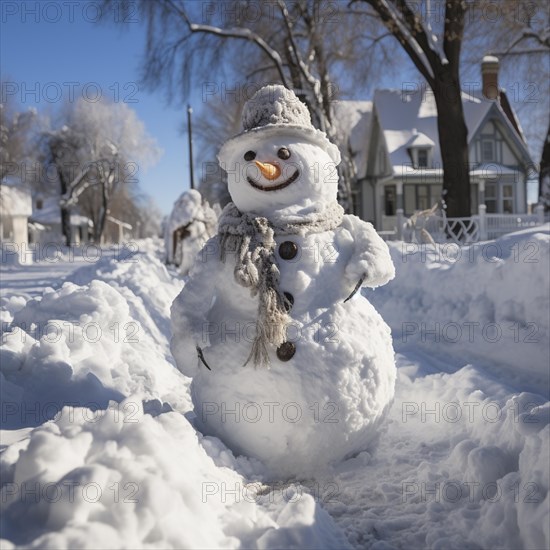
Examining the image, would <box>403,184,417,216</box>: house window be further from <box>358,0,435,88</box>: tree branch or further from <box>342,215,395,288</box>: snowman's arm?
<box>342,215,395,288</box>: snowman's arm

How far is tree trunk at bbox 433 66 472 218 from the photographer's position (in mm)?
14109

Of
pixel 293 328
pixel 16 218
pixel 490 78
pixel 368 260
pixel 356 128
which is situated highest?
pixel 490 78

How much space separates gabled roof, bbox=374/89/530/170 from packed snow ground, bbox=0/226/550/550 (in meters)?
17.5

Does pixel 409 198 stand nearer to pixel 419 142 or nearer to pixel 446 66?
pixel 419 142

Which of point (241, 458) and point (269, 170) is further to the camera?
point (269, 170)

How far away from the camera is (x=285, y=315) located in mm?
2969

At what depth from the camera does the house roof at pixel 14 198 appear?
96.3 feet

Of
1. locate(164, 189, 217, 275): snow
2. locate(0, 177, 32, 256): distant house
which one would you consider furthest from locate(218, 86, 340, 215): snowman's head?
locate(0, 177, 32, 256): distant house

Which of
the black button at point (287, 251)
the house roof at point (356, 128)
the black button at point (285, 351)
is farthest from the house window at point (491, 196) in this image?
the black button at point (285, 351)

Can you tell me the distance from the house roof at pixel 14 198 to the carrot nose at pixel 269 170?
28.2 m

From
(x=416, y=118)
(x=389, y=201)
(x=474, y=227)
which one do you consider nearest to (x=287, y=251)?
(x=474, y=227)

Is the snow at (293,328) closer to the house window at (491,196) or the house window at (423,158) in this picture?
the house window at (423,158)

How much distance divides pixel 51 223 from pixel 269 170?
172 feet

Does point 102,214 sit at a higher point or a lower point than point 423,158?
lower
